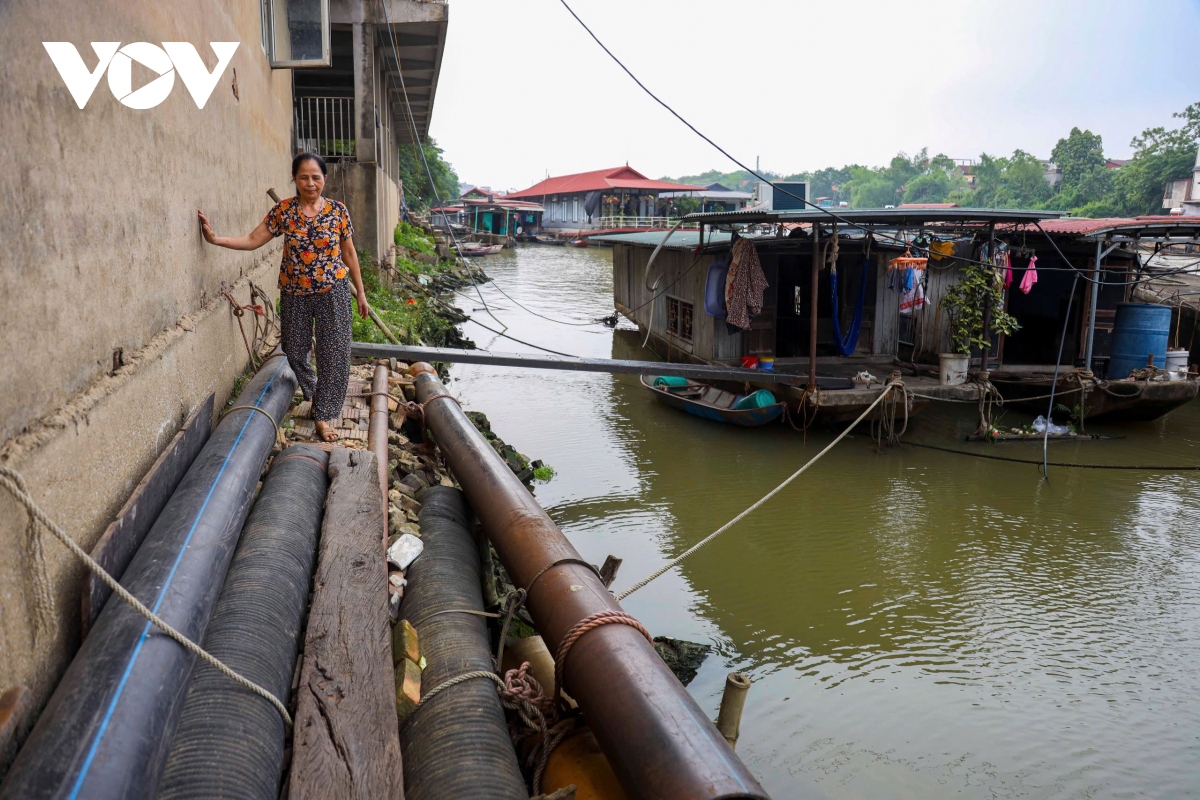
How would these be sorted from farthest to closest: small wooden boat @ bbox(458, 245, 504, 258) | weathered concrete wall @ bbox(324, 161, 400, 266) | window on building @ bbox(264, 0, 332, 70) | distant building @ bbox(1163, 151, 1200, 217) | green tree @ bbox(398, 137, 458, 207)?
green tree @ bbox(398, 137, 458, 207)
small wooden boat @ bbox(458, 245, 504, 258)
distant building @ bbox(1163, 151, 1200, 217)
weathered concrete wall @ bbox(324, 161, 400, 266)
window on building @ bbox(264, 0, 332, 70)

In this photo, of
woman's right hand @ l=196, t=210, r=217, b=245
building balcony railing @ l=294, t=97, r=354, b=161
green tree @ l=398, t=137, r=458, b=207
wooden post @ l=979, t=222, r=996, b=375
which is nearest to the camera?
woman's right hand @ l=196, t=210, r=217, b=245

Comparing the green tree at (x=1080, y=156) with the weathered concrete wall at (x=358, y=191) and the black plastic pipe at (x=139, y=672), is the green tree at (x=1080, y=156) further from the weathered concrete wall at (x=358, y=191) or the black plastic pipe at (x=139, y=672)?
the black plastic pipe at (x=139, y=672)

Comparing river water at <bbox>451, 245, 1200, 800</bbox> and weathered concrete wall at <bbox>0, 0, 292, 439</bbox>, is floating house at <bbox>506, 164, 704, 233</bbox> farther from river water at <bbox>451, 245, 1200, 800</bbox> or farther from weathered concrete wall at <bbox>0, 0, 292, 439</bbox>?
weathered concrete wall at <bbox>0, 0, 292, 439</bbox>

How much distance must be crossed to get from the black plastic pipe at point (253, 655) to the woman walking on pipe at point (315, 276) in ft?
4.31

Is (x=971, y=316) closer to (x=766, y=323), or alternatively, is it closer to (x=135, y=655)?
(x=766, y=323)

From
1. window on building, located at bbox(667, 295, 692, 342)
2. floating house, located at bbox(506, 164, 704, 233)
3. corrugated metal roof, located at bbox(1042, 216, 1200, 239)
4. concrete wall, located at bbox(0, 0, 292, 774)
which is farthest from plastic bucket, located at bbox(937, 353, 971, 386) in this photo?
floating house, located at bbox(506, 164, 704, 233)

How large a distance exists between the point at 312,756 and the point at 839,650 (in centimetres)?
422

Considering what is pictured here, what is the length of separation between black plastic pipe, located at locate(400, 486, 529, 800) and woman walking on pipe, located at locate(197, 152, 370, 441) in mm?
1520

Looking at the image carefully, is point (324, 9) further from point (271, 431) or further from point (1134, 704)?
point (1134, 704)

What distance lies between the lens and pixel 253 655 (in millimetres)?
2826

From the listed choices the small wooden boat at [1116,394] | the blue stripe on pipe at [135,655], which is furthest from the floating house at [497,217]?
the blue stripe on pipe at [135,655]

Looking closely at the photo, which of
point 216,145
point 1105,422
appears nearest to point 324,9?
point 216,145

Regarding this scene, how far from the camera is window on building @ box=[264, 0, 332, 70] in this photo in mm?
8977

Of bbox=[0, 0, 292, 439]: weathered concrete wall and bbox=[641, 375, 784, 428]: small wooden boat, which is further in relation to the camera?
bbox=[641, 375, 784, 428]: small wooden boat
